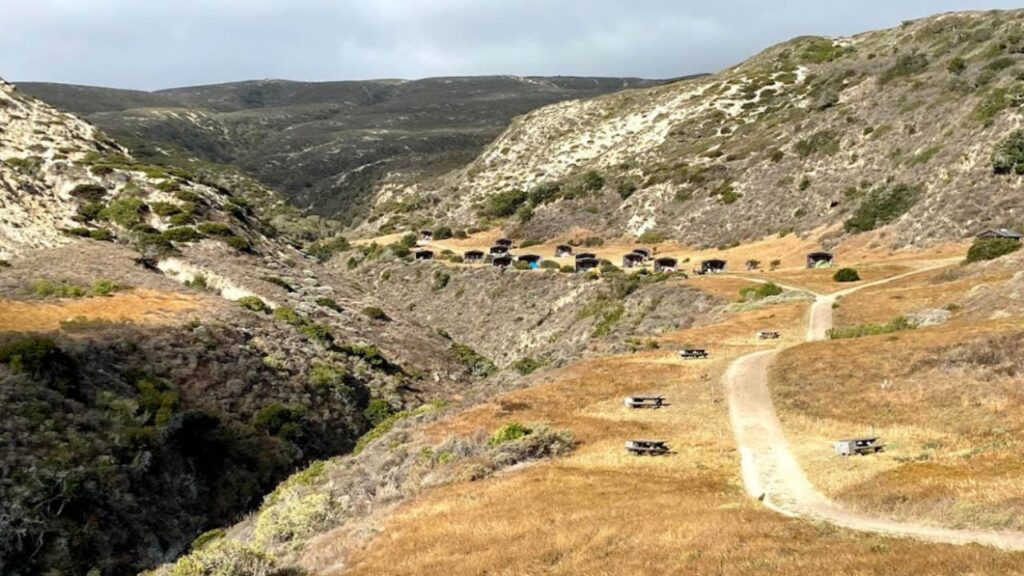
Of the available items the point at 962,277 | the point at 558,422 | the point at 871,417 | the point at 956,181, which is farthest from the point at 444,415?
the point at 956,181

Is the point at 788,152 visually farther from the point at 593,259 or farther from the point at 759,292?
the point at 759,292

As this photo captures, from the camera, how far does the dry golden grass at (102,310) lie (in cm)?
4150

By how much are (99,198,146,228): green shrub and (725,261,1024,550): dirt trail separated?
196ft

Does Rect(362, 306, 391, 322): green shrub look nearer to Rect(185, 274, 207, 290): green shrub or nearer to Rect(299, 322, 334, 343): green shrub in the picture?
Rect(299, 322, 334, 343): green shrub

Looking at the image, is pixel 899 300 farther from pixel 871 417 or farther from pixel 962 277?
pixel 871 417

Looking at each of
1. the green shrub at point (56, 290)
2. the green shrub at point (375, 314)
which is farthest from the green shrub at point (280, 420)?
the green shrub at point (375, 314)

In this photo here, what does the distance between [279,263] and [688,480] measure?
63.3 meters

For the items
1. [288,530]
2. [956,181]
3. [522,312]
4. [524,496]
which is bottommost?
[522,312]

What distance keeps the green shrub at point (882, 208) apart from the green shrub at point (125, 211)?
74634mm

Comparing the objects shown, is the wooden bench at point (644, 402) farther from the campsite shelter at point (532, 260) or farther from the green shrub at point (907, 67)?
the green shrub at point (907, 67)

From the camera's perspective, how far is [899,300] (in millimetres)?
50750

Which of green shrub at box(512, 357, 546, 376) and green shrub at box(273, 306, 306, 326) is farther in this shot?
green shrub at box(273, 306, 306, 326)

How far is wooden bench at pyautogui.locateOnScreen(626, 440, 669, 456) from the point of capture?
26797 millimetres

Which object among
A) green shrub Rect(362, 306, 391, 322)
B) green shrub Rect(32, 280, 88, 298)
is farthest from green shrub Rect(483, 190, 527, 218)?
green shrub Rect(32, 280, 88, 298)
